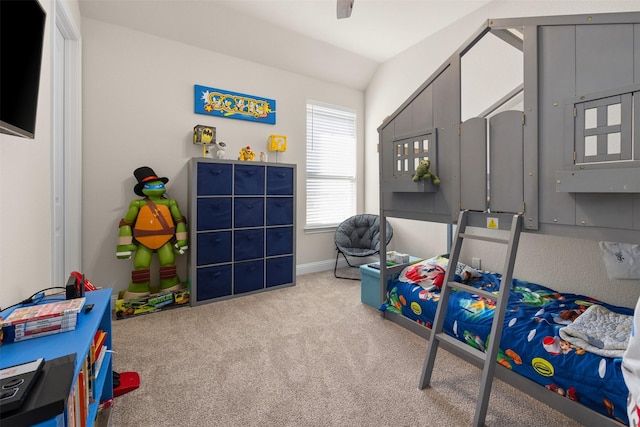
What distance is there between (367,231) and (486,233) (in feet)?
4.74

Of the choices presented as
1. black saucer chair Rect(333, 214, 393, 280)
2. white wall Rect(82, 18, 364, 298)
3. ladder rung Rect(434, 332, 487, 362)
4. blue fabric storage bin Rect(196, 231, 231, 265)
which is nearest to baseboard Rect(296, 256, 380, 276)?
black saucer chair Rect(333, 214, 393, 280)

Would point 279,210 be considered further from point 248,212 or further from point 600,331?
point 600,331

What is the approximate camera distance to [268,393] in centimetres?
167

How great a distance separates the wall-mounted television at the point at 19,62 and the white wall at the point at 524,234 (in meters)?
3.17

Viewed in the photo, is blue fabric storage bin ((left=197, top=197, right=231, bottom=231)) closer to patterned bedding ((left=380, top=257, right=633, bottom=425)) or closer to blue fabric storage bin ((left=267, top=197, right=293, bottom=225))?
blue fabric storage bin ((left=267, top=197, right=293, bottom=225))

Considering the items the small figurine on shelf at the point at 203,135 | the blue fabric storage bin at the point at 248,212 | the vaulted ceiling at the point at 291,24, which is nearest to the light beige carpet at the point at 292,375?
the blue fabric storage bin at the point at 248,212

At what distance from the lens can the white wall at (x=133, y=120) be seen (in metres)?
2.79

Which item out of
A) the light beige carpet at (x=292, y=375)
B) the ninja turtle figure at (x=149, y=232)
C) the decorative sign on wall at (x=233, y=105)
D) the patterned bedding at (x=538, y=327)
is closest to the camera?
the patterned bedding at (x=538, y=327)

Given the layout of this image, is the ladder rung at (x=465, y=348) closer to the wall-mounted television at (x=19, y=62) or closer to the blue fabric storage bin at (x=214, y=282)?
the blue fabric storage bin at (x=214, y=282)

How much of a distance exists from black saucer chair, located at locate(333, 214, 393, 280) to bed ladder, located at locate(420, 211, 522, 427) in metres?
1.97

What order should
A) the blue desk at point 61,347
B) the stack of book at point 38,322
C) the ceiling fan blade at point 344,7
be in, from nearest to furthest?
the blue desk at point 61,347 → the stack of book at point 38,322 → the ceiling fan blade at point 344,7

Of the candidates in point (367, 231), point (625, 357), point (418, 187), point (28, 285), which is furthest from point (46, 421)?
point (367, 231)

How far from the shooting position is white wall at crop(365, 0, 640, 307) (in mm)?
2221

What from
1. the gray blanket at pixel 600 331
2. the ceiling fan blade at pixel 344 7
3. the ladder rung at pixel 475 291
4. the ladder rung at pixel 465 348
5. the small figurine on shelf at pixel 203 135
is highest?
the ceiling fan blade at pixel 344 7
